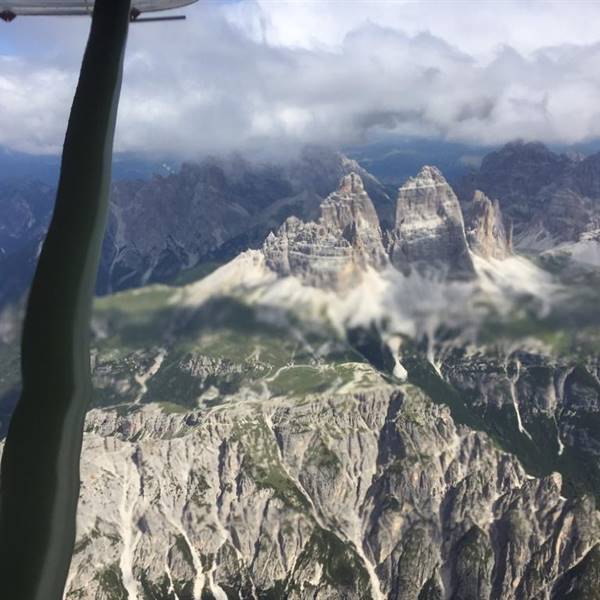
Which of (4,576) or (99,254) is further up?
(99,254)

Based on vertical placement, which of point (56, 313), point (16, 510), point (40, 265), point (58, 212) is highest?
point (58, 212)

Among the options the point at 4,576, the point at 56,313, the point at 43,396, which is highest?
the point at 56,313

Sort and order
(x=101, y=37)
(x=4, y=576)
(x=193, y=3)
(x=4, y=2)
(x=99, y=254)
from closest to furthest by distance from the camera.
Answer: (x=4, y=576), (x=99, y=254), (x=101, y=37), (x=4, y=2), (x=193, y=3)

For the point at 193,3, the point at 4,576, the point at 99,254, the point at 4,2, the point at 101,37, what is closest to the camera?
the point at 4,576

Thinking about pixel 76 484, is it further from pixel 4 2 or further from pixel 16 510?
pixel 4 2

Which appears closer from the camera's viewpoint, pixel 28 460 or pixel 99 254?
pixel 28 460

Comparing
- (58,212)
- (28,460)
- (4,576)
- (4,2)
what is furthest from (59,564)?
(4,2)

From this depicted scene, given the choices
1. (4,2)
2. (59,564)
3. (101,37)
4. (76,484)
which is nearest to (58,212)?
(101,37)

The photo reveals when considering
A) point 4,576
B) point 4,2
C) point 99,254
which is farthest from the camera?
point 4,2

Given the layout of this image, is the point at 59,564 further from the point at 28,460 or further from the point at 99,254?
the point at 99,254
